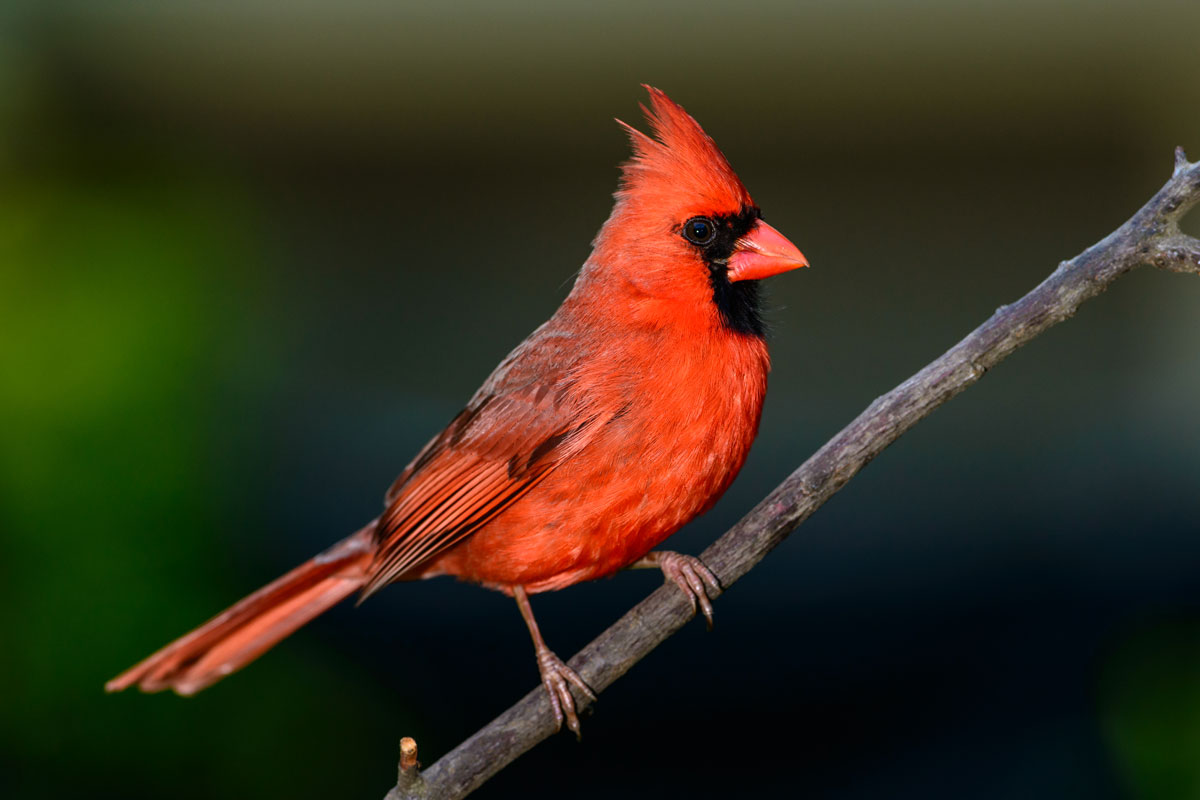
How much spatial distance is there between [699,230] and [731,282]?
10cm

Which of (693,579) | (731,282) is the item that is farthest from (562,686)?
(731,282)

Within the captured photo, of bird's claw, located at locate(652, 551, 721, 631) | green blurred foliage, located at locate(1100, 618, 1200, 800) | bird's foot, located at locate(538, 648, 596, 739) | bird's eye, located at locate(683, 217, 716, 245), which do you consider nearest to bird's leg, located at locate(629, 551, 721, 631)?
bird's claw, located at locate(652, 551, 721, 631)

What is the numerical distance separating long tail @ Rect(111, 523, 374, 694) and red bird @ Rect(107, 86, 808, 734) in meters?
0.34

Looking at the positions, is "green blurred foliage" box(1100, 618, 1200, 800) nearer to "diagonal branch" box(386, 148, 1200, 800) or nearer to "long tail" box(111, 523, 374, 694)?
"diagonal branch" box(386, 148, 1200, 800)

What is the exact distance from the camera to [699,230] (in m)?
1.81

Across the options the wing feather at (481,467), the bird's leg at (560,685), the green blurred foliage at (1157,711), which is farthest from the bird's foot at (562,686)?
the green blurred foliage at (1157,711)

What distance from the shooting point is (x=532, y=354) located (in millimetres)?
1981

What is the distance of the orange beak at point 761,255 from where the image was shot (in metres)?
1.80

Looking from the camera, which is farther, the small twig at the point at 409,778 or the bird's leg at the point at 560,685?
the bird's leg at the point at 560,685

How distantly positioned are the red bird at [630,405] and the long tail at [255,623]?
1.12ft

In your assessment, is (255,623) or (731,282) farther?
(255,623)

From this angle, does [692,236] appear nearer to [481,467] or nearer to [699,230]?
[699,230]

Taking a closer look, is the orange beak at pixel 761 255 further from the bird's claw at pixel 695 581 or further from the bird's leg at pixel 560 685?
the bird's leg at pixel 560 685

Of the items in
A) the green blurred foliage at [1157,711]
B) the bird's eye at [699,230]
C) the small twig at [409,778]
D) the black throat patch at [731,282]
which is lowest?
the green blurred foliage at [1157,711]
